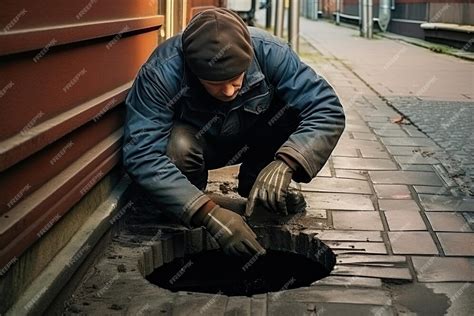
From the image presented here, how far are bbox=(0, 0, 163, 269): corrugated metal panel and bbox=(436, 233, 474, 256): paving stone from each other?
5.22 feet

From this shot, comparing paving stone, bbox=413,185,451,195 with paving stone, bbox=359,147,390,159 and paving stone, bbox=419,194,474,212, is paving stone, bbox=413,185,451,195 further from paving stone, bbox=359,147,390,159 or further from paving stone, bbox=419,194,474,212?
paving stone, bbox=359,147,390,159

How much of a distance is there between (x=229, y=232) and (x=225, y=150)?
0.76m

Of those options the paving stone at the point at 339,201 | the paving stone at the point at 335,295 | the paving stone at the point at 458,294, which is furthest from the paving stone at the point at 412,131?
the paving stone at the point at 335,295

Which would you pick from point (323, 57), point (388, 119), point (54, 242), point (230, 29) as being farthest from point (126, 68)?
point (323, 57)

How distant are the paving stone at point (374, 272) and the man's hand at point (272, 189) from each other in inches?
15.2

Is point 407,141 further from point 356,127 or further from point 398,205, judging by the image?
point 398,205

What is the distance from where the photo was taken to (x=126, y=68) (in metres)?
3.69

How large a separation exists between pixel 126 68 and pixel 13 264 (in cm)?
178

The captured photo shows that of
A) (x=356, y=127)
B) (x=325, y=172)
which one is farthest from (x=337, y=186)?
(x=356, y=127)

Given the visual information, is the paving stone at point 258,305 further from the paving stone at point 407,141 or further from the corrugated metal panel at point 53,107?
the paving stone at point 407,141

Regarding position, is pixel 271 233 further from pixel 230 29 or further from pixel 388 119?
pixel 388 119

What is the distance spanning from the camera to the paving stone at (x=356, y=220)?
3391 mm

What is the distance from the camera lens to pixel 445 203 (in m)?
3.79

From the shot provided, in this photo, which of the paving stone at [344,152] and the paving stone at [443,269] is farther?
the paving stone at [344,152]
